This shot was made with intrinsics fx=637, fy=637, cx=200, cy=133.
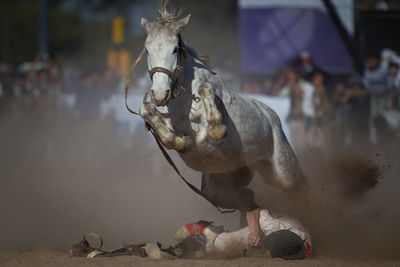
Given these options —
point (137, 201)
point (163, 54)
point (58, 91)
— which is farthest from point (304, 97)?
point (163, 54)

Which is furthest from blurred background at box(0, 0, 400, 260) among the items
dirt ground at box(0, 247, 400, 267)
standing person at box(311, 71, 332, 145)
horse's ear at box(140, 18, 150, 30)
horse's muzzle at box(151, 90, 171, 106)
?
horse's muzzle at box(151, 90, 171, 106)

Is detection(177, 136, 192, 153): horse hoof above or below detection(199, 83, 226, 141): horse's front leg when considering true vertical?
below

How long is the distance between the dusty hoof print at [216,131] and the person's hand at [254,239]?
4.61 feet

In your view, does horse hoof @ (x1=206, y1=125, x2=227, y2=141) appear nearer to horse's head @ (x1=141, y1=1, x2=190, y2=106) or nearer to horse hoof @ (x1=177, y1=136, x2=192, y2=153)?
horse hoof @ (x1=177, y1=136, x2=192, y2=153)

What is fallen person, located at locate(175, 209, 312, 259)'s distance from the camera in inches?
243

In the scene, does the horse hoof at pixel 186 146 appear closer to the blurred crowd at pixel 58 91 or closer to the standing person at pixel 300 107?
the standing person at pixel 300 107

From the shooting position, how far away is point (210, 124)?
18.1 ft

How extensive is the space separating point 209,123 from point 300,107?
7.78 m

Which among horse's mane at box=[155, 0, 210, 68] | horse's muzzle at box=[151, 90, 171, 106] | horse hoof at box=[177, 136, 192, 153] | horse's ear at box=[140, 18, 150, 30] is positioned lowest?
horse hoof at box=[177, 136, 192, 153]

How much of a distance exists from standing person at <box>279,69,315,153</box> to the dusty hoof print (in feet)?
23.3

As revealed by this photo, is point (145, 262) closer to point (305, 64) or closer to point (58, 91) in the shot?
point (305, 64)

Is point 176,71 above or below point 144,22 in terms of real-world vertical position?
below

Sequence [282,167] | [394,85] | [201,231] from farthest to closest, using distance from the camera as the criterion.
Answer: [394,85] → [201,231] → [282,167]

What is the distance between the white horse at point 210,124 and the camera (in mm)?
5414
